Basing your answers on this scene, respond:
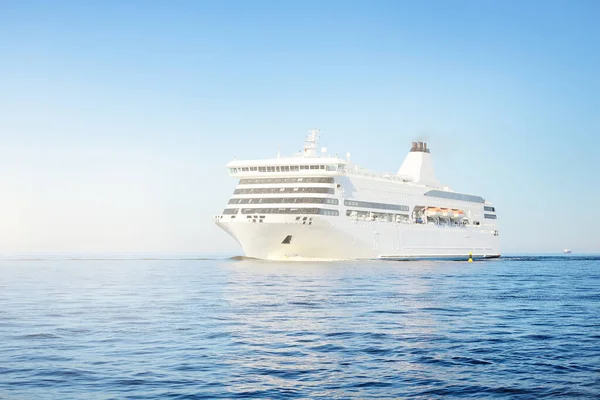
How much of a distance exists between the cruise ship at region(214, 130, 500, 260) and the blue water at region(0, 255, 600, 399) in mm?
36224

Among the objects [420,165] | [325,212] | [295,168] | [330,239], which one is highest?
[420,165]

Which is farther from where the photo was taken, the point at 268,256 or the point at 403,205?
the point at 403,205

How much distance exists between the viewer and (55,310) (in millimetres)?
29328

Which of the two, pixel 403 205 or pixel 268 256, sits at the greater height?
pixel 403 205

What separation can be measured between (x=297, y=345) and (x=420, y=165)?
89604mm

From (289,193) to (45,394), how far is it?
2504 inches

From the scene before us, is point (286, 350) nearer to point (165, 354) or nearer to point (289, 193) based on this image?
point (165, 354)

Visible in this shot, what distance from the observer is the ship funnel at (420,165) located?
107 metres

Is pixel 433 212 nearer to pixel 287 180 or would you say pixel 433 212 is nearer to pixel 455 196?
pixel 455 196

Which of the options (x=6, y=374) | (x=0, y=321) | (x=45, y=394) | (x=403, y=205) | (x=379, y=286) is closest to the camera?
(x=45, y=394)

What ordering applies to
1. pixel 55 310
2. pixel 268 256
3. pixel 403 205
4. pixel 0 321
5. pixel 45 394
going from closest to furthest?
1. pixel 45 394
2. pixel 0 321
3. pixel 55 310
4. pixel 268 256
5. pixel 403 205

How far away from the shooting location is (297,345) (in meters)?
20.2

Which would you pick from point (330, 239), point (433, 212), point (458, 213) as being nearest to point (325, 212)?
point (330, 239)

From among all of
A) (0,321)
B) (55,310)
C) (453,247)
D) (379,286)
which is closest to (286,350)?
(0,321)
